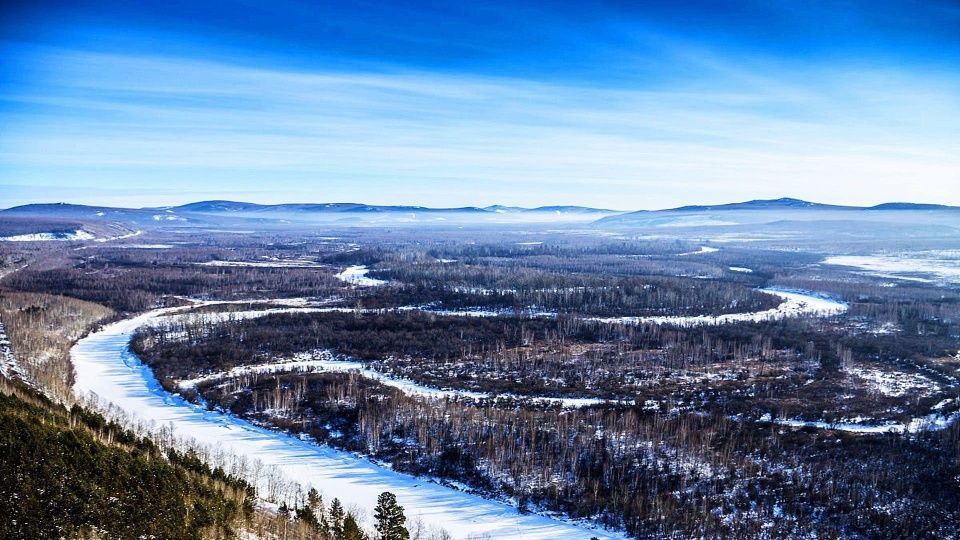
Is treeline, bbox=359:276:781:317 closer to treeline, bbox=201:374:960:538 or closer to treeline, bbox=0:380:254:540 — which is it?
treeline, bbox=201:374:960:538

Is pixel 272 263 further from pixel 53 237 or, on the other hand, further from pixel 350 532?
pixel 350 532

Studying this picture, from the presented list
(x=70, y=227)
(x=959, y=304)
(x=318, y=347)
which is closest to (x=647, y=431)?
(x=318, y=347)

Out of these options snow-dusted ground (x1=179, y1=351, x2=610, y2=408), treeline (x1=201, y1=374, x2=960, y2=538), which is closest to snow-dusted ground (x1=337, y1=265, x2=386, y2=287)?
snow-dusted ground (x1=179, y1=351, x2=610, y2=408)

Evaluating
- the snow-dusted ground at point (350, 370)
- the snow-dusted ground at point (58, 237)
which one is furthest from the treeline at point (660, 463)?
the snow-dusted ground at point (58, 237)

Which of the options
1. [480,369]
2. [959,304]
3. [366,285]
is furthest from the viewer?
[366,285]

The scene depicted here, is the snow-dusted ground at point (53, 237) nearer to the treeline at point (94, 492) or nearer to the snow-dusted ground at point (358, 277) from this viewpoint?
the snow-dusted ground at point (358, 277)

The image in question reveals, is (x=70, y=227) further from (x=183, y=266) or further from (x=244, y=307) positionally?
(x=244, y=307)

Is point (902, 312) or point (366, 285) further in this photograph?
point (366, 285)

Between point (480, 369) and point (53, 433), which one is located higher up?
point (53, 433)
